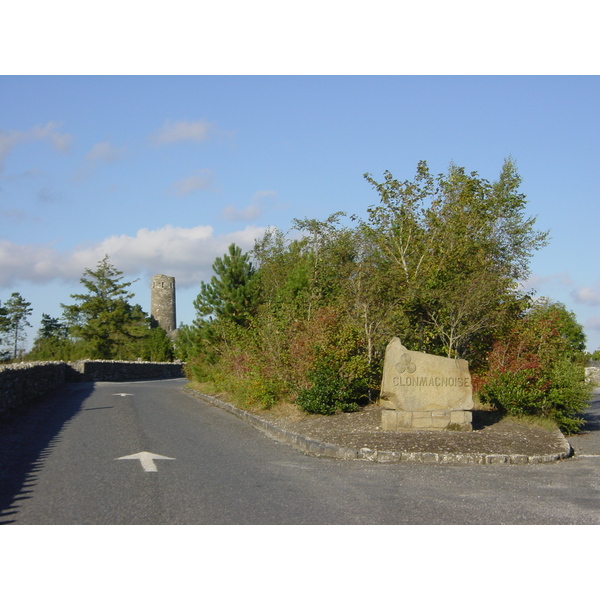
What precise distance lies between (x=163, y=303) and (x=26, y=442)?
6668 centimetres

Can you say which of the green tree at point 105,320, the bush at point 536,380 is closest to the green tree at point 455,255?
the bush at point 536,380

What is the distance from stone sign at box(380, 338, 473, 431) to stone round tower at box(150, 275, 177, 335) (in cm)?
6623

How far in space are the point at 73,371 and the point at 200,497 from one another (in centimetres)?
3352

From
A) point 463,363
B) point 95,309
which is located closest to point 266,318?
point 463,363

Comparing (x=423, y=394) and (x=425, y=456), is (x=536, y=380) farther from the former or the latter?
(x=425, y=456)

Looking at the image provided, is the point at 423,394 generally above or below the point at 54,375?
below

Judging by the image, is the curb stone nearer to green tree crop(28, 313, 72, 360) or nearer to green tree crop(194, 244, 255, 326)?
green tree crop(194, 244, 255, 326)

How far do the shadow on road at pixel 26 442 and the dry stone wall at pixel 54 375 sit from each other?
1.57ft

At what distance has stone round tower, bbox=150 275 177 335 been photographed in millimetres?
77250

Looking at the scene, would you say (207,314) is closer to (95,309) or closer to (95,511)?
(95,511)

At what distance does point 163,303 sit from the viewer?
3066 inches

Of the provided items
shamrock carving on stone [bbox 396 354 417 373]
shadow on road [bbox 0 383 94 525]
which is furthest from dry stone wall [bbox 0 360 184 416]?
shamrock carving on stone [bbox 396 354 417 373]

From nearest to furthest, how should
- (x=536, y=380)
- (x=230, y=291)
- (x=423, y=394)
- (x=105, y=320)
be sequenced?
1. (x=423, y=394)
2. (x=536, y=380)
3. (x=230, y=291)
4. (x=105, y=320)

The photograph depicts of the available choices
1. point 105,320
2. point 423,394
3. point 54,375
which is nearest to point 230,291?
point 54,375
